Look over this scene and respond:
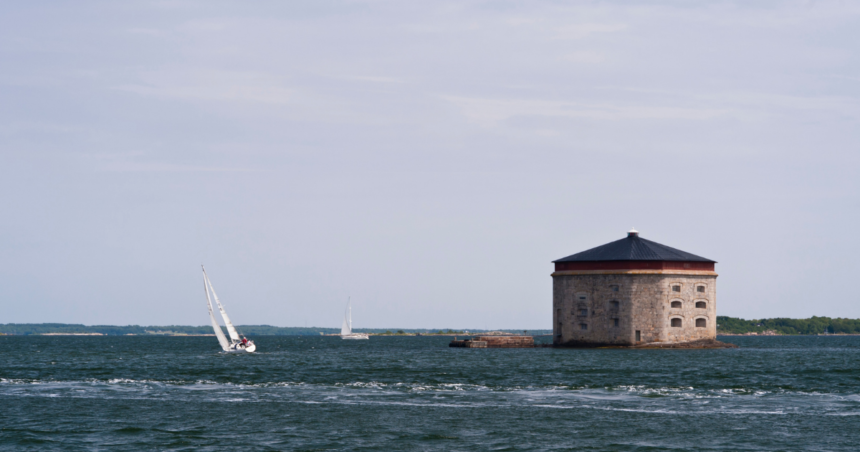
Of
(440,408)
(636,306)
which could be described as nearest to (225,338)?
(636,306)

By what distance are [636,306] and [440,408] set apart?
148 feet

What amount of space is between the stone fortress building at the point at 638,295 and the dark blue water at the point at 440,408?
66.5 feet

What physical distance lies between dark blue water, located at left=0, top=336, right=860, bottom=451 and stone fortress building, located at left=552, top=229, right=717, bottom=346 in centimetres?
2028

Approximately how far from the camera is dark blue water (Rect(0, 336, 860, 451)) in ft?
85.6

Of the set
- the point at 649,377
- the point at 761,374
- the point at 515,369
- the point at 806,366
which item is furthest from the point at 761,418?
the point at 806,366

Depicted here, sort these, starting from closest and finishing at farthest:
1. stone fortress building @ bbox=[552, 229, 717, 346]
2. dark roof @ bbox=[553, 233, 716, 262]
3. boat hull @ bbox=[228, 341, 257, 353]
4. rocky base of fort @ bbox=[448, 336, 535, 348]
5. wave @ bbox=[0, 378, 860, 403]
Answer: wave @ bbox=[0, 378, 860, 403]
stone fortress building @ bbox=[552, 229, 717, 346]
dark roof @ bbox=[553, 233, 716, 262]
boat hull @ bbox=[228, 341, 257, 353]
rocky base of fort @ bbox=[448, 336, 535, 348]

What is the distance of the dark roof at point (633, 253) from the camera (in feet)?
249

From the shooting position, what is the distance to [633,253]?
76.4 meters

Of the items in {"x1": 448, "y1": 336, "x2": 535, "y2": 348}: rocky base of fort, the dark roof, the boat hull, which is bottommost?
the boat hull

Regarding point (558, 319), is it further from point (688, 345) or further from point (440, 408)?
point (440, 408)

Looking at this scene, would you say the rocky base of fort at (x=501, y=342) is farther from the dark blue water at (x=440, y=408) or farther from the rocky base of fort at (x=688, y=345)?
the dark blue water at (x=440, y=408)

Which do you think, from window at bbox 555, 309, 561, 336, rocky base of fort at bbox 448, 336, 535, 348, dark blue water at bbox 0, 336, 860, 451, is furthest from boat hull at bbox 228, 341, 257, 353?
window at bbox 555, 309, 561, 336

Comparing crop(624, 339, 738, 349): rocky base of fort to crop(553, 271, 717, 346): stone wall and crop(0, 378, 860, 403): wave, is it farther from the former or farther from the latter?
crop(0, 378, 860, 403): wave

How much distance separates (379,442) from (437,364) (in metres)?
34.2
